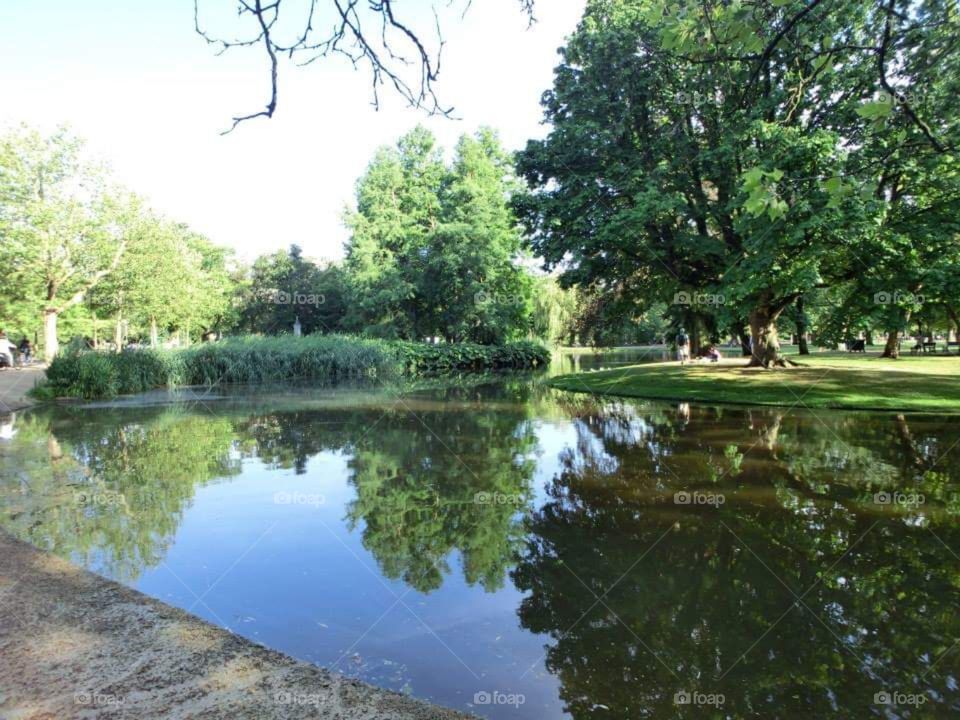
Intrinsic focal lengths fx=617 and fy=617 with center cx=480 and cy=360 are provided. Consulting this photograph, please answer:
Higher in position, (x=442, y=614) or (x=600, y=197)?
(x=600, y=197)

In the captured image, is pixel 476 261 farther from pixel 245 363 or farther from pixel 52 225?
pixel 52 225

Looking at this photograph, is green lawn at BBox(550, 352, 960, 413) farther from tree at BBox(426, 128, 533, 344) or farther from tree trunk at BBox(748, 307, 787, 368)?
tree at BBox(426, 128, 533, 344)

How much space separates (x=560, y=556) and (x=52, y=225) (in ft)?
112

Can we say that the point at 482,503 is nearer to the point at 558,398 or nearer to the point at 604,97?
the point at 558,398

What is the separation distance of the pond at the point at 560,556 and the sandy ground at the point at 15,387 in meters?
8.16

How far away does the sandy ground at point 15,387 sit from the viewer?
17908mm

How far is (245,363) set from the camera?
27.0m

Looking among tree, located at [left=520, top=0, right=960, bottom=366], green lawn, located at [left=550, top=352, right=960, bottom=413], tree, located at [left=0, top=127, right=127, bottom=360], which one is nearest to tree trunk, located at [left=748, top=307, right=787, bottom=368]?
tree, located at [left=520, top=0, right=960, bottom=366]

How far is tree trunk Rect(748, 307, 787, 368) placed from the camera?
2270cm

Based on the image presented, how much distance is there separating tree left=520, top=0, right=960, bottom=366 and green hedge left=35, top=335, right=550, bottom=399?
13.2m

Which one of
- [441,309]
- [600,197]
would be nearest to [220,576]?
[600,197]

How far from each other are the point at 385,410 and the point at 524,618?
1315 centimetres

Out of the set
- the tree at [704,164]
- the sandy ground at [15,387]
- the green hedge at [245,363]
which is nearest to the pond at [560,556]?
the tree at [704,164]

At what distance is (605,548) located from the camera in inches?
225
